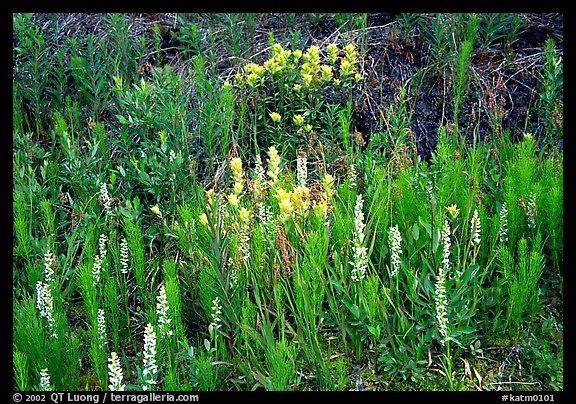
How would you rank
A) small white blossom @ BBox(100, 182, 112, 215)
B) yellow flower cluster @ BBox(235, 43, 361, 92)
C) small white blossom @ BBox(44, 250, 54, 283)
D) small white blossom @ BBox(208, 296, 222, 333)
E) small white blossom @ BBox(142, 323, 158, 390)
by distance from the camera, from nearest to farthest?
small white blossom @ BBox(142, 323, 158, 390)
small white blossom @ BBox(208, 296, 222, 333)
small white blossom @ BBox(44, 250, 54, 283)
small white blossom @ BBox(100, 182, 112, 215)
yellow flower cluster @ BBox(235, 43, 361, 92)

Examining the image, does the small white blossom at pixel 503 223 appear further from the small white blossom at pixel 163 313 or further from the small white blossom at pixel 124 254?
the small white blossom at pixel 124 254

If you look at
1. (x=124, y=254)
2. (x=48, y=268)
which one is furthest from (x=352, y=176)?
(x=48, y=268)

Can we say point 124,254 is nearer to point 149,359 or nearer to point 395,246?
point 149,359

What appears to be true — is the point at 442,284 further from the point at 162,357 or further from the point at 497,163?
the point at 497,163

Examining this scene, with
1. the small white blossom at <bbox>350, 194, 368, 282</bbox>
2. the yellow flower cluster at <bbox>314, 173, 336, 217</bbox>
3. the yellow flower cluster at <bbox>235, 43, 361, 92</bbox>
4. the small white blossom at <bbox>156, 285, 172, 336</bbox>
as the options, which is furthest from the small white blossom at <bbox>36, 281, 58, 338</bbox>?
the yellow flower cluster at <bbox>235, 43, 361, 92</bbox>

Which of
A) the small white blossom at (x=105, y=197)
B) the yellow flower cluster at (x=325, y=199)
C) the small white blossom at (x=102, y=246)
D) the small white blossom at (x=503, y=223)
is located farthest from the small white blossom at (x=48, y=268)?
the small white blossom at (x=503, y=223)

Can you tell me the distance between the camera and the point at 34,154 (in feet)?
13.3

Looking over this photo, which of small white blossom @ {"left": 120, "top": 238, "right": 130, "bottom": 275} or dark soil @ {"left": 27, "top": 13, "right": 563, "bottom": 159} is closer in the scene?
small white blossom @ {"left": 120, "top": 238, "right": 130, "bottom": 275}

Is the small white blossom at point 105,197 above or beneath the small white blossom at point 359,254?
above

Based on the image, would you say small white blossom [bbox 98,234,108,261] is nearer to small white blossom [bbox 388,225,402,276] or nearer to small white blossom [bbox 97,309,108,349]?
small white blossom [bbox 97,309,108,349]

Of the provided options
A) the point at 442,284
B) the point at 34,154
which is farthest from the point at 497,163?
the point at 34,154

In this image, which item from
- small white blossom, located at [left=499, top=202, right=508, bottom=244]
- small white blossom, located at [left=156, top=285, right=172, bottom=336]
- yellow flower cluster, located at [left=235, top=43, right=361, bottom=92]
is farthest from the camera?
yellow flower cluster, located at [left=235, top=43, right=361, bottom=92]

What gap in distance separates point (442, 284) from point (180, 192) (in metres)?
1.89

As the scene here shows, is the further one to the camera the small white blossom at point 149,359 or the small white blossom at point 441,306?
the small white blossom at point 441,306
